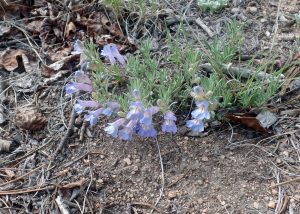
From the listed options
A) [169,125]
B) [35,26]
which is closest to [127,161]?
[169,125]

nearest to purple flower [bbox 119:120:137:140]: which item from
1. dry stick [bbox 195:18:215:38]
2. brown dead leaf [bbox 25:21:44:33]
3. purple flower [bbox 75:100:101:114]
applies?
purple flower [bbox 75:100:101:114]

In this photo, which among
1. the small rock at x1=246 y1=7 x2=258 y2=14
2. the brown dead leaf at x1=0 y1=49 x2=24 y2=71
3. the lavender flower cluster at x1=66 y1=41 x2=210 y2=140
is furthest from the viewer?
the small rock at x1=246 y1=7 x2=258 y2=14

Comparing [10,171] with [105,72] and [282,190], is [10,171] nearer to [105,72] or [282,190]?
[105,72]

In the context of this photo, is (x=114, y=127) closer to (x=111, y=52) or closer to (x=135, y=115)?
(x=135, y=115)

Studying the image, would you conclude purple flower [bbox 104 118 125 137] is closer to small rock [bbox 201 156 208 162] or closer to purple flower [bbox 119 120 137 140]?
purple flower [bbox 119 120 137 140]

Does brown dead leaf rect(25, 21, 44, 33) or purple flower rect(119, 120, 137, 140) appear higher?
brown dead leaf rect(25, 21, 44, 33)

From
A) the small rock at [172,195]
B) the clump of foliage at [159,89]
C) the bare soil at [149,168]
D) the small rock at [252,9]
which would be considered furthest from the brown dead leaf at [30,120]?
the small rock at [252,9]

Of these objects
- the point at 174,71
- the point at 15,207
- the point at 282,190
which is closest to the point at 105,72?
the point at 174,71
